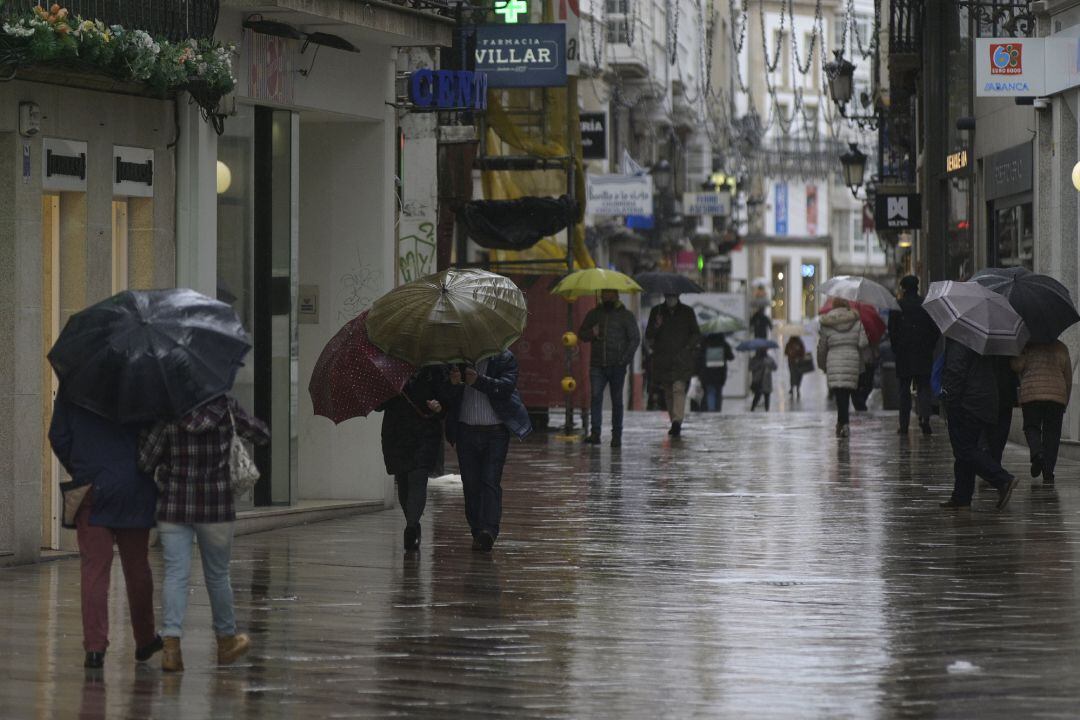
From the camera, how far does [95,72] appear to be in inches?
508

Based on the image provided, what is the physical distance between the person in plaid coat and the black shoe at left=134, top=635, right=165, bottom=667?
169 millimetres

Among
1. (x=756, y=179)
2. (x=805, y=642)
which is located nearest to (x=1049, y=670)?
(x=805, y=642)

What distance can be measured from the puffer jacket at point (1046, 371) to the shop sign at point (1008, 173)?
7632 mm

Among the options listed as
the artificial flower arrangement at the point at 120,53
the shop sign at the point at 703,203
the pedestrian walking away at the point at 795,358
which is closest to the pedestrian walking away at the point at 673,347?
the artificial flower arrangement at the point at 120,53

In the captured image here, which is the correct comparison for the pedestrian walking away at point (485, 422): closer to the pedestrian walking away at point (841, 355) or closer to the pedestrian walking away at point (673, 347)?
the pedestrian walking away at point (673, 347)

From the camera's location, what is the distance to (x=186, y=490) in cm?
881

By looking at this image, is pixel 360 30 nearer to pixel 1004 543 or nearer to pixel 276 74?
pixel 276 74

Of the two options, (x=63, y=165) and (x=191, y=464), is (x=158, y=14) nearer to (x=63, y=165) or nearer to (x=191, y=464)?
(x=63, y=165)

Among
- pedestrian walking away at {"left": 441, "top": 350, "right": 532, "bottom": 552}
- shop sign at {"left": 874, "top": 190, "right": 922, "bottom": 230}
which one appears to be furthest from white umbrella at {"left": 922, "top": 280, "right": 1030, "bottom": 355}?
shop sign at {"left": 874, "top": 190, "right": 922, "bottom": 230}

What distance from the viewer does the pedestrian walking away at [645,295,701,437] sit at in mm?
25109

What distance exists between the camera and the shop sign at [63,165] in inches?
512

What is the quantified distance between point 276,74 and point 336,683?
7.65 metres

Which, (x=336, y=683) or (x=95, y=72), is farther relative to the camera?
(x=95, y=72)

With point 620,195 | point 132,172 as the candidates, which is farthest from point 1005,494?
point 620,195
